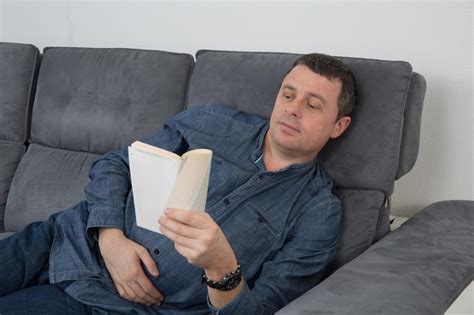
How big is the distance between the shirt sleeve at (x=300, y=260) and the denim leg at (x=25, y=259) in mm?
536

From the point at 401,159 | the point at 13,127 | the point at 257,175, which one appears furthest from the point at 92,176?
the point at 401,159

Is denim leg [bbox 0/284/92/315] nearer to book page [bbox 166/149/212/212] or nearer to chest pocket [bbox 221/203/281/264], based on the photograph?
chest pocket [bbox 221/203/281/264]

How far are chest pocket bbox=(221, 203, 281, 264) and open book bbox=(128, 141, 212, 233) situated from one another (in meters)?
0.32

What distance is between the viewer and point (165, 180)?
1.05 meters

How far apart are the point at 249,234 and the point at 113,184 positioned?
0.38 meters

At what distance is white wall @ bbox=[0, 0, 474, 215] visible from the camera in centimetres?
167

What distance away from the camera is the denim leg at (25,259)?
1.40 m

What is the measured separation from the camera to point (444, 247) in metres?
1.29

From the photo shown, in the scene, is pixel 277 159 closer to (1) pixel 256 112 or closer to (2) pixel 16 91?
(1) pixel 256 112

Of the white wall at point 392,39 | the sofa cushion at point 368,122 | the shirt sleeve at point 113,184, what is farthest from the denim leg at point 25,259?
the white wall at point 392,39

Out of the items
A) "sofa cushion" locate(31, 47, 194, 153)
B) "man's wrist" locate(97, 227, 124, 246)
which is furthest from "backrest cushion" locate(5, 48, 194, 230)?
"man's wrist" locate(97, 227, 124, 246)

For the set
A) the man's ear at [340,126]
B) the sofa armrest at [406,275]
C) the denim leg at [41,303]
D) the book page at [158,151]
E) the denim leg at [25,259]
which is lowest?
the denim leg at [41,303]

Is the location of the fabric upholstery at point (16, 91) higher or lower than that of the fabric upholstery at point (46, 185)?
higher

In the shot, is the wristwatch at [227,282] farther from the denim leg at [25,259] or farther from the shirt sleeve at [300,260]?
the denim leg at [25,259]
